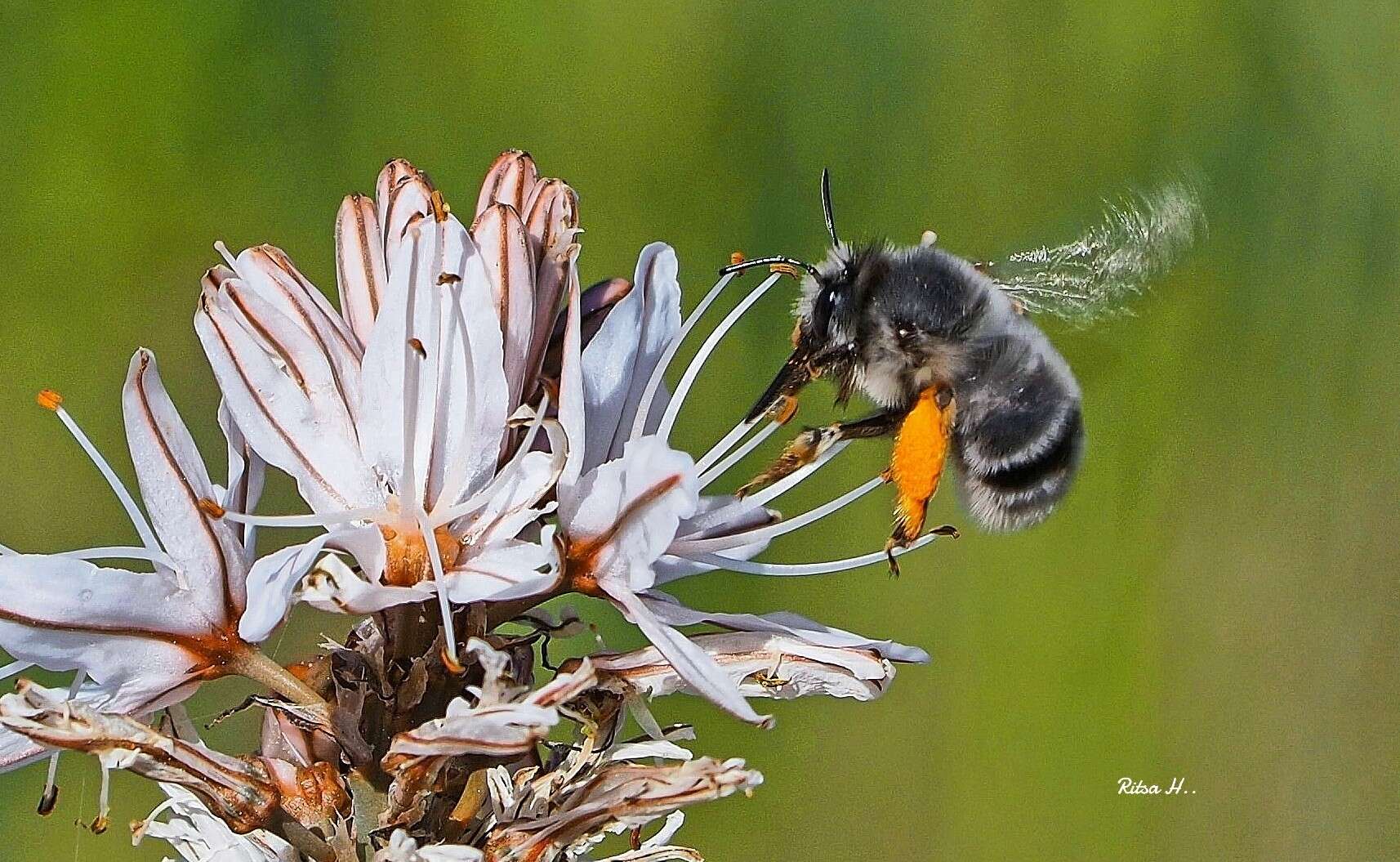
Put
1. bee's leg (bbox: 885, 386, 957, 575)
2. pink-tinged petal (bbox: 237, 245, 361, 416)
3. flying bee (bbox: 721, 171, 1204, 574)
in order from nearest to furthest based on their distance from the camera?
pink-tinged petal (bbox: 237, 245, 361, 416)
bee's leg (bbox: 885, 386, 957, 575)
flying bee (bbox: 721, 171, 1204, 574)

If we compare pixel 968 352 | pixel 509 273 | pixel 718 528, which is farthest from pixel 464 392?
pixel 968 352

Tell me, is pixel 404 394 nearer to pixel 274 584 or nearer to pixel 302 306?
pixel 302 306

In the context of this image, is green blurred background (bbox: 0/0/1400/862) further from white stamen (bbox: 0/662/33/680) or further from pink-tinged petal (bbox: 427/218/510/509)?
pink-tinged petal (bbox: 427/218/510/509)

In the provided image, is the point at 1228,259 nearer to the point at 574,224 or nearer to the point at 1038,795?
the point at 1038,795

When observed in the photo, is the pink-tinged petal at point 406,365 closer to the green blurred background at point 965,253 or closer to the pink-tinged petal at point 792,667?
the pink-tinged petal at point 792,667

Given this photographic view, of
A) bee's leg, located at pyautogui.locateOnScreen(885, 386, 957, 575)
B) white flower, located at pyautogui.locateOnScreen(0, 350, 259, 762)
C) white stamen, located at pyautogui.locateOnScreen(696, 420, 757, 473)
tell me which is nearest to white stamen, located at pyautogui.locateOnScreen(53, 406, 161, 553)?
white flower, located at pyautogui.locateOnScreen(0, 350, 259, 762)

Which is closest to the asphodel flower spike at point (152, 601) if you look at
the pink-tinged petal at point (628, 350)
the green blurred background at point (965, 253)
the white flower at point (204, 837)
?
the white flower at point (204, 837)

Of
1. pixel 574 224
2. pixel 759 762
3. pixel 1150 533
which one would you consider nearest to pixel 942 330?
pixel 574 224
